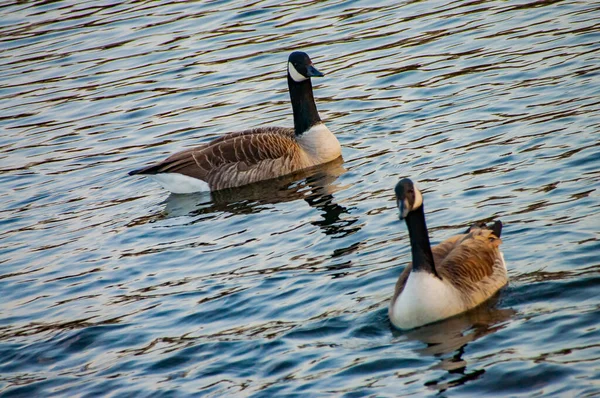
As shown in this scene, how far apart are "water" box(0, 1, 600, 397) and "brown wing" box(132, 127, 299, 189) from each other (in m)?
0.41

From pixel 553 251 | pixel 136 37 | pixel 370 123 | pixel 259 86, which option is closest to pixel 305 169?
pixel 370 123

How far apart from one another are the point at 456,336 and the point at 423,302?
45cm

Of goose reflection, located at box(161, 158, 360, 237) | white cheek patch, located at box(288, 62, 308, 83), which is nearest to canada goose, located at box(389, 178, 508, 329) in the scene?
goose reflection, located at box(161, 158, 360, 237)

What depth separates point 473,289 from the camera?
9.49m

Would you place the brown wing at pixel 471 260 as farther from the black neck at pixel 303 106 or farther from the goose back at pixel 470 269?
the black neck at pixel 303 106

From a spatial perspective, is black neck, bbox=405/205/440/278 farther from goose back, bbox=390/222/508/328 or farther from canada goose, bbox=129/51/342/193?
canada goose, bbox=129/51/342/193

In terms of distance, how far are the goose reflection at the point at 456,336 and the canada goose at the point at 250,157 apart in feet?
21.7

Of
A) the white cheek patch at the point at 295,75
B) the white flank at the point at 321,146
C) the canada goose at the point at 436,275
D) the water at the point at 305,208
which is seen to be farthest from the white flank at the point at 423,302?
the white cheek patch at the point at 295,75

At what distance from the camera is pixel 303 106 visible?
16.2 m

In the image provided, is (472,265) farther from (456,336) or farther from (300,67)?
(300,67)

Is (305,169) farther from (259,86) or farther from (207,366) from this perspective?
(207,366)

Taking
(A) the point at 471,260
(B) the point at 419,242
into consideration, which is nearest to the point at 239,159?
(A) the point at 471,260

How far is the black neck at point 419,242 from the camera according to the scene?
9172mm

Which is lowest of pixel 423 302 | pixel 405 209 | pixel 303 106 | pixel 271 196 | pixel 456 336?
pixel 456 336
